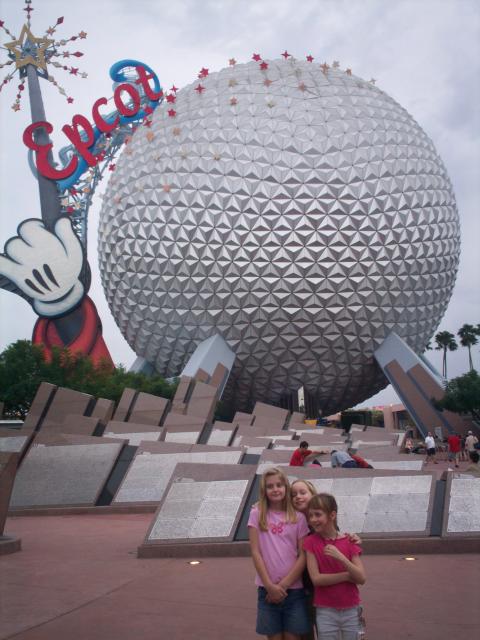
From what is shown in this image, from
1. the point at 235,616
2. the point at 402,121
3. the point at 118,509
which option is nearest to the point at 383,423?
the point at 402,121

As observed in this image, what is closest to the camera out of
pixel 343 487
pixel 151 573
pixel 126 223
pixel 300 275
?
pixel 151 573

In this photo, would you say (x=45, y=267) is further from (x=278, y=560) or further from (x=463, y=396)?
(x=278, y=560)

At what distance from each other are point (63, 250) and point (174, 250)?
24.8ft

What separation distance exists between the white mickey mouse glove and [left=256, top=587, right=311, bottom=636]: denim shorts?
33920 millimetres

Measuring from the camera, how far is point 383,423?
9200cm

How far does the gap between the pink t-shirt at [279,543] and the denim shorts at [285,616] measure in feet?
0.23

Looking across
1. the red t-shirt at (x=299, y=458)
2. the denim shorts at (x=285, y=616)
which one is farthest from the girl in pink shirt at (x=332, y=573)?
the red t-shirt at (x=299, y=458)

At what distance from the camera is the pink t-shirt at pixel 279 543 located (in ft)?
12.2

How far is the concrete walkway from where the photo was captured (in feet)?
14.4

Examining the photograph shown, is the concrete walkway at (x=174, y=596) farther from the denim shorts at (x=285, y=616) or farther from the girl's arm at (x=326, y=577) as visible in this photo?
the girl's arm at (x=326, y=577)

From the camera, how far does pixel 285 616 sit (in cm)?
365

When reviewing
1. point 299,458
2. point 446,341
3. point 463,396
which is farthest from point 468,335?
Result: point 299,458

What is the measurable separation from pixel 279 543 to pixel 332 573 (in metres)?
0.38

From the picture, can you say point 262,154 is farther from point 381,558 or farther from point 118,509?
point 381,558
